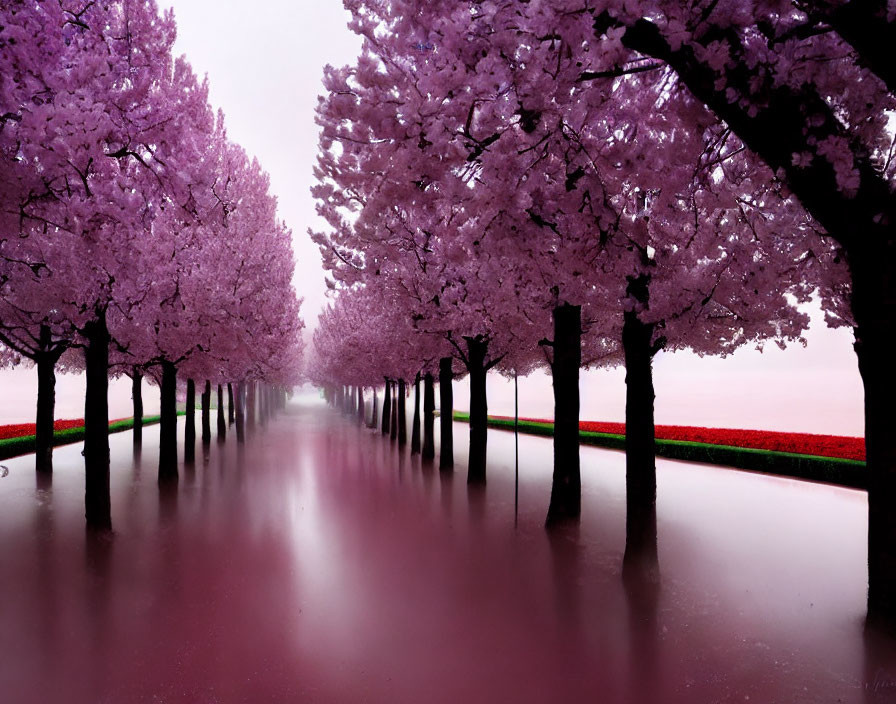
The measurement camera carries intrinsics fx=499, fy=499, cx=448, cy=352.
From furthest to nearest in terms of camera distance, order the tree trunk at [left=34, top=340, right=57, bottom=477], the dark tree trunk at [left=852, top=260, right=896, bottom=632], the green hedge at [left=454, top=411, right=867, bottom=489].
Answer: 1. the tree trunk at [left=34, top=340, right=57, bottom=477]
2. the green hedge at [left=454, top=411, right=867, bottom=489]
3. the dark tree trunk at [left=852, top=260, right=896, bottom=632]

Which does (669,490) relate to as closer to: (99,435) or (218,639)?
(218,639)

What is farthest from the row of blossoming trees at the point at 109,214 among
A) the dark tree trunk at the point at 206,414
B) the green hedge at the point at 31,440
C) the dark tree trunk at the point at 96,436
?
the dark tree trunk at the point at 206,414

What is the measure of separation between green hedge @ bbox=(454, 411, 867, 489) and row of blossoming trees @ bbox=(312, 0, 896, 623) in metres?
8.79

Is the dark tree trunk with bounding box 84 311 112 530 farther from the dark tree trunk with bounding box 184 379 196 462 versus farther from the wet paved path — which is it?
the dark tree trunk with bounding box 184 379 196 462

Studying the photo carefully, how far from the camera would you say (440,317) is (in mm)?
12266

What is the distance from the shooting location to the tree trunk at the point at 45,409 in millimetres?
13688

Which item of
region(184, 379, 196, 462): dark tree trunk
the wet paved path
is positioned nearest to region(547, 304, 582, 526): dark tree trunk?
the wet paved path

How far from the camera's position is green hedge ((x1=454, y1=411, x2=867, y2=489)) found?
1352cm

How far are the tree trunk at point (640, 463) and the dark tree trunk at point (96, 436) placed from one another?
913 cm

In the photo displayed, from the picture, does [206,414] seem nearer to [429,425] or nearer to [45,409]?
[45,409]

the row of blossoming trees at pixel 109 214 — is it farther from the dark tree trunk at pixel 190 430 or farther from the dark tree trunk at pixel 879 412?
the dark tree trunk at pixel 879 412

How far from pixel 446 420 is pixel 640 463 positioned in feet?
30.6

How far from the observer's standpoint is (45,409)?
14.2 m

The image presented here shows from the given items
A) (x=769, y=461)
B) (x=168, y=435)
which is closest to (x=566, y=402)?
(x=769, y=461)
